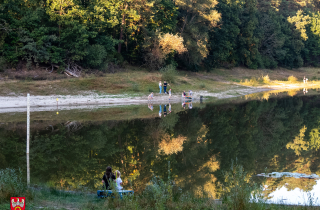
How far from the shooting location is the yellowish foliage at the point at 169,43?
4931cm

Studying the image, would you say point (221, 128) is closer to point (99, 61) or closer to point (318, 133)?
point (318, 133)

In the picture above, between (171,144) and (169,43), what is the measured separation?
31443 millimetres

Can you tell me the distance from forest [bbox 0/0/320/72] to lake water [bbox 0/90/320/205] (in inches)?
640

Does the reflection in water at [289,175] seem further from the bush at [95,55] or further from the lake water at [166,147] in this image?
the bush at [95,55]

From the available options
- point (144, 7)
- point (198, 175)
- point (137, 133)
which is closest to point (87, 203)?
point (198, 175)

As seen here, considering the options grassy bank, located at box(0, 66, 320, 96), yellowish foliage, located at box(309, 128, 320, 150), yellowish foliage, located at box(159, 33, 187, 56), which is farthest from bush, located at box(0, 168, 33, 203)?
yellowish foliage, located at box(159, 33, 187, 56)

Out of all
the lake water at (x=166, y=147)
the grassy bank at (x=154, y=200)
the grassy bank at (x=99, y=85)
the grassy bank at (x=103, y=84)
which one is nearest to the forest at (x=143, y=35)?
the grassy bank at (x=103, y=84)

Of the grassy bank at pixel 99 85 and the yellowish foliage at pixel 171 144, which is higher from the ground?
the grassy bank at pixel 99 85

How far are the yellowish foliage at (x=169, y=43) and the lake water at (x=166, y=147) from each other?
19.2m

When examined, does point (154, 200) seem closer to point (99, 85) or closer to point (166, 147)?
point (166, 147)

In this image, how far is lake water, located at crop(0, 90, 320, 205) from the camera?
13.2 metres

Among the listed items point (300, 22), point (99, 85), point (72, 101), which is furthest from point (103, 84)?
point (300, 22)

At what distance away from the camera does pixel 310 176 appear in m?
13.7

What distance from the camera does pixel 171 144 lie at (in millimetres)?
20469
